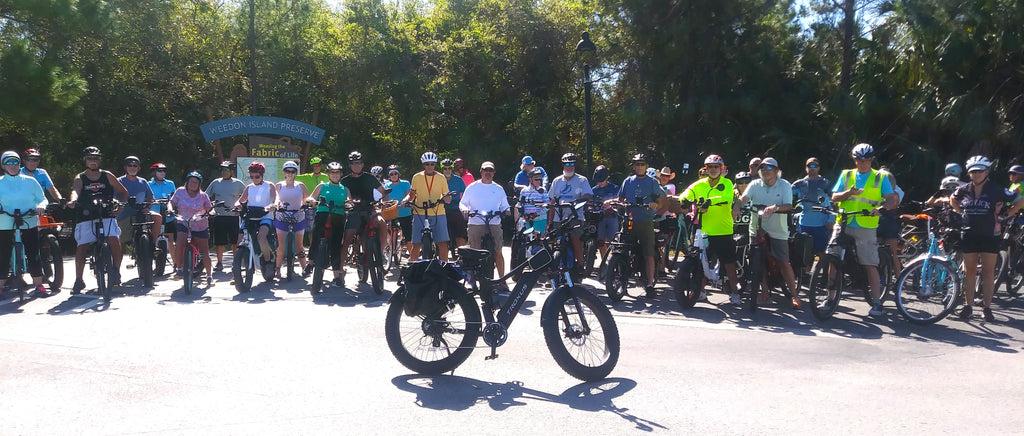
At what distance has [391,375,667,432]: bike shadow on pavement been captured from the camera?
218 inches

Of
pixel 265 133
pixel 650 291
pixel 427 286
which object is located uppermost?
pixel 265 133

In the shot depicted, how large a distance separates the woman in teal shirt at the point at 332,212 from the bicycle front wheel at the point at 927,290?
6944 millimetres

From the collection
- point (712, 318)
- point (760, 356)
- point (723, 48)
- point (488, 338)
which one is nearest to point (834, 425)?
point (760, 356)

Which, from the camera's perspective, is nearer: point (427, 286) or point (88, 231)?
point (427, 286)

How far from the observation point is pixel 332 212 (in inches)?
443

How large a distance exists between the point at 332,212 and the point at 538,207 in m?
2.83

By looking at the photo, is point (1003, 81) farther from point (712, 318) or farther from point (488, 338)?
point (488, 338)

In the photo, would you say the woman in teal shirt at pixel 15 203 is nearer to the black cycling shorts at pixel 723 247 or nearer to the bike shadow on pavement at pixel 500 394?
the bike shadow on pavement at pixel 500 394

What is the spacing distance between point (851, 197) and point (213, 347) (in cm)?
670

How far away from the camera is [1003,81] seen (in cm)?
1570

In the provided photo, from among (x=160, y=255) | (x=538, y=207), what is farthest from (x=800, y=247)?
(x=160, y=255)

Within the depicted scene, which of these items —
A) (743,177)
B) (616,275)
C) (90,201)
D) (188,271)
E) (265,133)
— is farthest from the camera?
(265,133)

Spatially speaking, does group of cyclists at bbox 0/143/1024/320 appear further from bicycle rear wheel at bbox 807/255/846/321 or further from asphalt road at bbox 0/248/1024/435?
asphalt road at bbox 0/248/1024/435

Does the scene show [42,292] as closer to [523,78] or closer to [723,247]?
[723,247]
